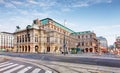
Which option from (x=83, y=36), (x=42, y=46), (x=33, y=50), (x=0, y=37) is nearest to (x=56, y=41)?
(x=42, y=46)

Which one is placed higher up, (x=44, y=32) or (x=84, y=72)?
(x=44, y=32)

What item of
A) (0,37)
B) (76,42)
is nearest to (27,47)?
(76,42)

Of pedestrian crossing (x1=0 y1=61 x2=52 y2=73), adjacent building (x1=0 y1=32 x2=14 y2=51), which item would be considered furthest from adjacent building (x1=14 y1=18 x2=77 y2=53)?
pedestrian crossing (x1=0 y1=61 x2=52 y2=73)

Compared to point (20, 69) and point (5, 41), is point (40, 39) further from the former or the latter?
point (20, 69)

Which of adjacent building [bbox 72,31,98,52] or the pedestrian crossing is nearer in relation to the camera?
the pedestrian crossing

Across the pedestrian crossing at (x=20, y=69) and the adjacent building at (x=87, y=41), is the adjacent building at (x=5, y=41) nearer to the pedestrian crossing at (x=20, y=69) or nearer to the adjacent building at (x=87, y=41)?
the adjacent building at (x=87, y=41)

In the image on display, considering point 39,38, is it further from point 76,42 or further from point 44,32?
point 76,42

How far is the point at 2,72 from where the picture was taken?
1094cm

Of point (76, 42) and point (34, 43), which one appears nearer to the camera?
point (34, 43)

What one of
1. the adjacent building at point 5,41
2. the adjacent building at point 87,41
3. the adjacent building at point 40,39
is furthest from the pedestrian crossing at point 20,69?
the adjacent building at point 5,41

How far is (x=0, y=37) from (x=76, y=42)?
73.0 metres

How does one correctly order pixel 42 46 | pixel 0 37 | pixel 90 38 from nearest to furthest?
pixel 42 46 → pixel 90 38 → pixel 0 37

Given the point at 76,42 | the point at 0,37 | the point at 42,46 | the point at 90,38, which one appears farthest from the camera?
the point at 0,37

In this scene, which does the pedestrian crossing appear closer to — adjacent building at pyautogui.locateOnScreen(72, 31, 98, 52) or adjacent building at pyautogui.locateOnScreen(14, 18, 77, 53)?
adjacent building at pyautogui.locateOnScreen(14, 18, 77, 53)
